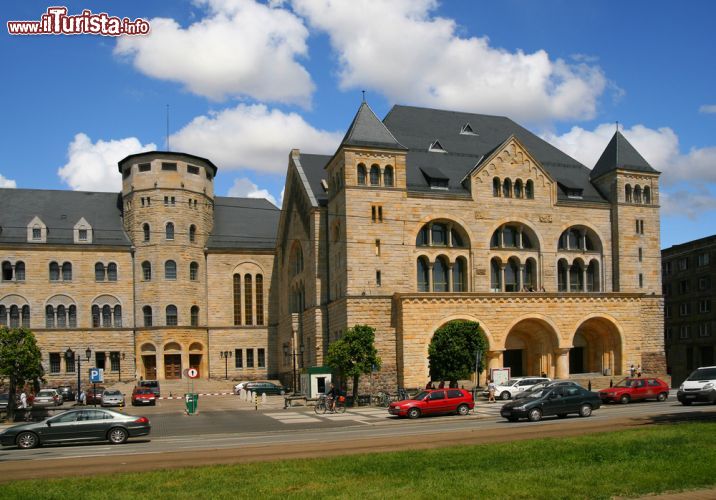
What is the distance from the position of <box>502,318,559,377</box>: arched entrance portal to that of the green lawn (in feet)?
112

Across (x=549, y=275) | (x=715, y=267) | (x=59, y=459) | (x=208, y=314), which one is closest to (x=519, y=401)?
(x=59, y=459)

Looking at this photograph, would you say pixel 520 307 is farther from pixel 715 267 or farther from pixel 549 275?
pixel 715 267

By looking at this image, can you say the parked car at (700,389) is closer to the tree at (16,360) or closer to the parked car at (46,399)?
the tree at (16,360)

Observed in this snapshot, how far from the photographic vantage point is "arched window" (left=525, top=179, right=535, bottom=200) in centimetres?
5600

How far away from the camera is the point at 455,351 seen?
43.4 meters

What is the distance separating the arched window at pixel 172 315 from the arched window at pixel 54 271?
10.2m

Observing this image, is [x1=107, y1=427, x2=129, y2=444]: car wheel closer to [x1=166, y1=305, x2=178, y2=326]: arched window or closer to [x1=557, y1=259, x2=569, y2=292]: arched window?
[x1=557, y1=259, x2=569, y2=292]: arched window

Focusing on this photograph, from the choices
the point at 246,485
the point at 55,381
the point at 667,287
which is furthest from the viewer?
the point at 667,287

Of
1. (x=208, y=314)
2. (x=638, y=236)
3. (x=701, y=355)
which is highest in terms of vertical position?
(x=638, y=236)

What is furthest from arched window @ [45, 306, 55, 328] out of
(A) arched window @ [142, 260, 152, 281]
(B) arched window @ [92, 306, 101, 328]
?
(A) arched window @ [142, 260, 152, 281]

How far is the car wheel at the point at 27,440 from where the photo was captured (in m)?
25.9

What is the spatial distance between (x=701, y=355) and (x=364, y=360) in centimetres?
5061

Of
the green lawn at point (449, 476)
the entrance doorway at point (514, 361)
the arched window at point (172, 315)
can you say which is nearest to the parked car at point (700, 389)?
A: the green lawn at point (449, 476)

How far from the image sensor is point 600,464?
53.4 ft
